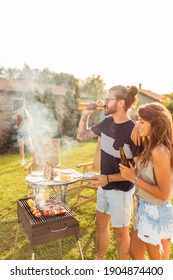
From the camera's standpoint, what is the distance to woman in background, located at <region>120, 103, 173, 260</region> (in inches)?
78.0

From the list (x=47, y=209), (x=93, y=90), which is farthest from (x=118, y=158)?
(x=93, y=90)

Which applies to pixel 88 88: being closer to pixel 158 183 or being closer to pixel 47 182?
pixel 47 182

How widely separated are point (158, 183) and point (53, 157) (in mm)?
3731

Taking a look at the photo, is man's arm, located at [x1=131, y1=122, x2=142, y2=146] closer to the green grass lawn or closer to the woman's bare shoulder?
the woman's bare shoulder

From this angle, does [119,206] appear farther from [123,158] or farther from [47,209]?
[47,209]

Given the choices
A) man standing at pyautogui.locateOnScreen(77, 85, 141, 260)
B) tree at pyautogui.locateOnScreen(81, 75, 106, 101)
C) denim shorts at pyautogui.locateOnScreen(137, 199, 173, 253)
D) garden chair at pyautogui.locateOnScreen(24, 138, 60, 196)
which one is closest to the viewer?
denim shorts at pyautogui.locateOnScreen(137, 199, 173, 253)

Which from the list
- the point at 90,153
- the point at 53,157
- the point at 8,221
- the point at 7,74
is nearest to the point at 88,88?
the point at 7,74

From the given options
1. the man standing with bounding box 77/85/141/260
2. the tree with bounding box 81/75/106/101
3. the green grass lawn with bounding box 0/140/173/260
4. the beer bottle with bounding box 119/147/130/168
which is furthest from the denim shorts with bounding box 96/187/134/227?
the tree with bounding box 81/75/106/101

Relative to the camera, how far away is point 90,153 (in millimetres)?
11062

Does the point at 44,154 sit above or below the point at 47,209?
above

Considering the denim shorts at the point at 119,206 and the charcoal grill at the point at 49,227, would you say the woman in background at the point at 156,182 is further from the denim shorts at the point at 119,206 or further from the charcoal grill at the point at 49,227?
the charcoal grill at the point at 49,227

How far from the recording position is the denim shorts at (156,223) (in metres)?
2.07

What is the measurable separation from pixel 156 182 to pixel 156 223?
13.4 inches

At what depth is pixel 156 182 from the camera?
2102mm
